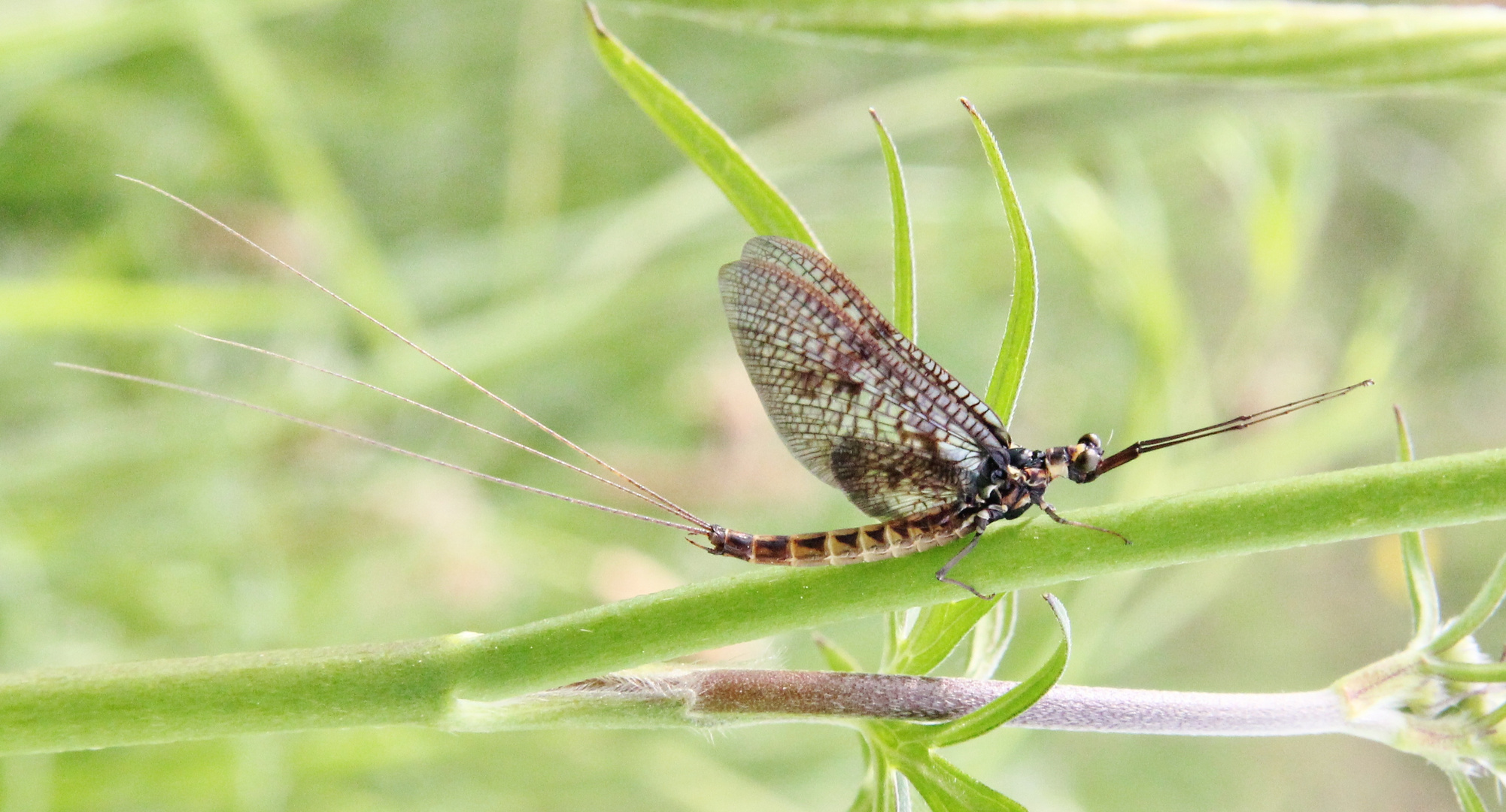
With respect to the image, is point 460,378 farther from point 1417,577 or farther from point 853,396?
point 1417,577

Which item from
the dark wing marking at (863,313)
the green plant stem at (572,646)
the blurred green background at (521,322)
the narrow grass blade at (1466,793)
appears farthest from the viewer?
A: the blurred green background at (521,322)

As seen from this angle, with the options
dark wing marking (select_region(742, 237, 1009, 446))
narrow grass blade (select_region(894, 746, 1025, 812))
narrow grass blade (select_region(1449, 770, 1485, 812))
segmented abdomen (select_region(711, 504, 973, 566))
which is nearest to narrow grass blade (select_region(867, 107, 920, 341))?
dark wing marking (select_region(742, 237, 1009, 446))

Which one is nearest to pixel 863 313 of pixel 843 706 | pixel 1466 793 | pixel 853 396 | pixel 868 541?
pixel 853 396

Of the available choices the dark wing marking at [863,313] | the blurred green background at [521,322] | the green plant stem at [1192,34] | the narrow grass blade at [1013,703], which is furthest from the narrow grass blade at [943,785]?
the green plant stem at [1192,34]

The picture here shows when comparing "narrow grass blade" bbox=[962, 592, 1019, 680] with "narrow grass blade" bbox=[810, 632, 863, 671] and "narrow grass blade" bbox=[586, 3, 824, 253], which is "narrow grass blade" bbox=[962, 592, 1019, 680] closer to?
"narrow grass blade" bbox=[810, 632, 863, 671]

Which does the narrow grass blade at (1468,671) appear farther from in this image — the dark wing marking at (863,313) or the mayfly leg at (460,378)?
the mayfly leg at (460,378)

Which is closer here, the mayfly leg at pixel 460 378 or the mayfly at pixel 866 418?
the mayfly leg at pixel 460 378
